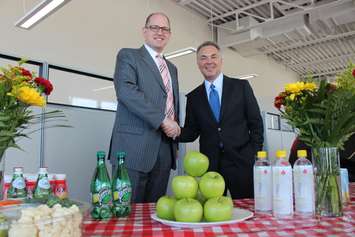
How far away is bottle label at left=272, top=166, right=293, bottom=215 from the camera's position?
0.98m


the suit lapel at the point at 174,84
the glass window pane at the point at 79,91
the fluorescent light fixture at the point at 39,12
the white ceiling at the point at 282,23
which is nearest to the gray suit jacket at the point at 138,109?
the suit lapel at the point at 174,84

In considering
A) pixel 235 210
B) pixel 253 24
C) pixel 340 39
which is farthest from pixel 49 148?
pixel 340 39

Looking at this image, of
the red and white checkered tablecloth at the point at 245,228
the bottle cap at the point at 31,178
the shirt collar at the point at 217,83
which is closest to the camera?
the red and white checkered tablecloth at the point at 245,228

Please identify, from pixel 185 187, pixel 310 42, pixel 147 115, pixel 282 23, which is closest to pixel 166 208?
pixel 185 187

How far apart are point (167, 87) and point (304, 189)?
3.36 feet

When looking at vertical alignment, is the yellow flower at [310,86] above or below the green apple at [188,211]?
above

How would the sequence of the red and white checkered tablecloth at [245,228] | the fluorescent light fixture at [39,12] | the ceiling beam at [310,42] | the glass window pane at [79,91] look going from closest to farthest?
the red and white checkered tablecloth at [245,228], the fluorescent light fixture at [39,12], the glass window pane at [79,91], the ceiling beam at [310,42]

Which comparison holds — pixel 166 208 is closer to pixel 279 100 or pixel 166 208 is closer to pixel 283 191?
pixel 283 191

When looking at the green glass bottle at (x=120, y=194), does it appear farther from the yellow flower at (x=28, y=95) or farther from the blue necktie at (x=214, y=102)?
the blue necktie at (x=214, y=102)

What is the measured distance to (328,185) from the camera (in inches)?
38.8

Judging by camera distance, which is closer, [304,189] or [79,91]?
[304,189]

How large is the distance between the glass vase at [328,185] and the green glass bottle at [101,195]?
627mm

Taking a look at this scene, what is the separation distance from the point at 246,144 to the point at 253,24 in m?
5.04

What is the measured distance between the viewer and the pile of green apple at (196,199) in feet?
2.82
